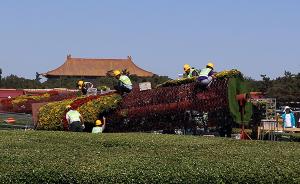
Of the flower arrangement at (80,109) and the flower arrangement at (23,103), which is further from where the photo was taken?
the flower arrangement at (23,103)

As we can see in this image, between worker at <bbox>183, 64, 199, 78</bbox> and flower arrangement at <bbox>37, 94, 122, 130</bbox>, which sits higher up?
worker at <bbox>183, 64, 199, 78</bbox>

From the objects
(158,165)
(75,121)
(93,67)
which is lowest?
(158,165)

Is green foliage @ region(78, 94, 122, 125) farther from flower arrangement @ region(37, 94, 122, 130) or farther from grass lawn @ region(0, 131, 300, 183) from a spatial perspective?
grass lawn @ region(0, 131, 300, 183)

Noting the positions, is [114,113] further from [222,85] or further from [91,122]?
[222,85]

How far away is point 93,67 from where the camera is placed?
84062 millimetres

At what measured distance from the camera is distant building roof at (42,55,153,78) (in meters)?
79.8

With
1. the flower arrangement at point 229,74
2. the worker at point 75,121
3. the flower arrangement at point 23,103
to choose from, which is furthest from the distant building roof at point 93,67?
the flower arrangement at point 229,74

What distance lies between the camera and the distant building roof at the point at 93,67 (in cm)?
7975

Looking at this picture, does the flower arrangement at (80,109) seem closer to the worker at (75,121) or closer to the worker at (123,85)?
the worker at (123,85)

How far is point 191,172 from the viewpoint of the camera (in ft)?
15.8

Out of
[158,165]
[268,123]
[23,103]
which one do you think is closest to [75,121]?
[268,123]

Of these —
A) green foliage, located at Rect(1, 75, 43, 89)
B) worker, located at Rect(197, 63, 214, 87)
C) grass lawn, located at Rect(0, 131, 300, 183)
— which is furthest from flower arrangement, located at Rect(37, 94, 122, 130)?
green foliage, located at Rect(1, 75, 43, 89)

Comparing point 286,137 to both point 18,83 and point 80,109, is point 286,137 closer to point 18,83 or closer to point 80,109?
point 80,109

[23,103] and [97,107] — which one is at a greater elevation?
[23,103]
